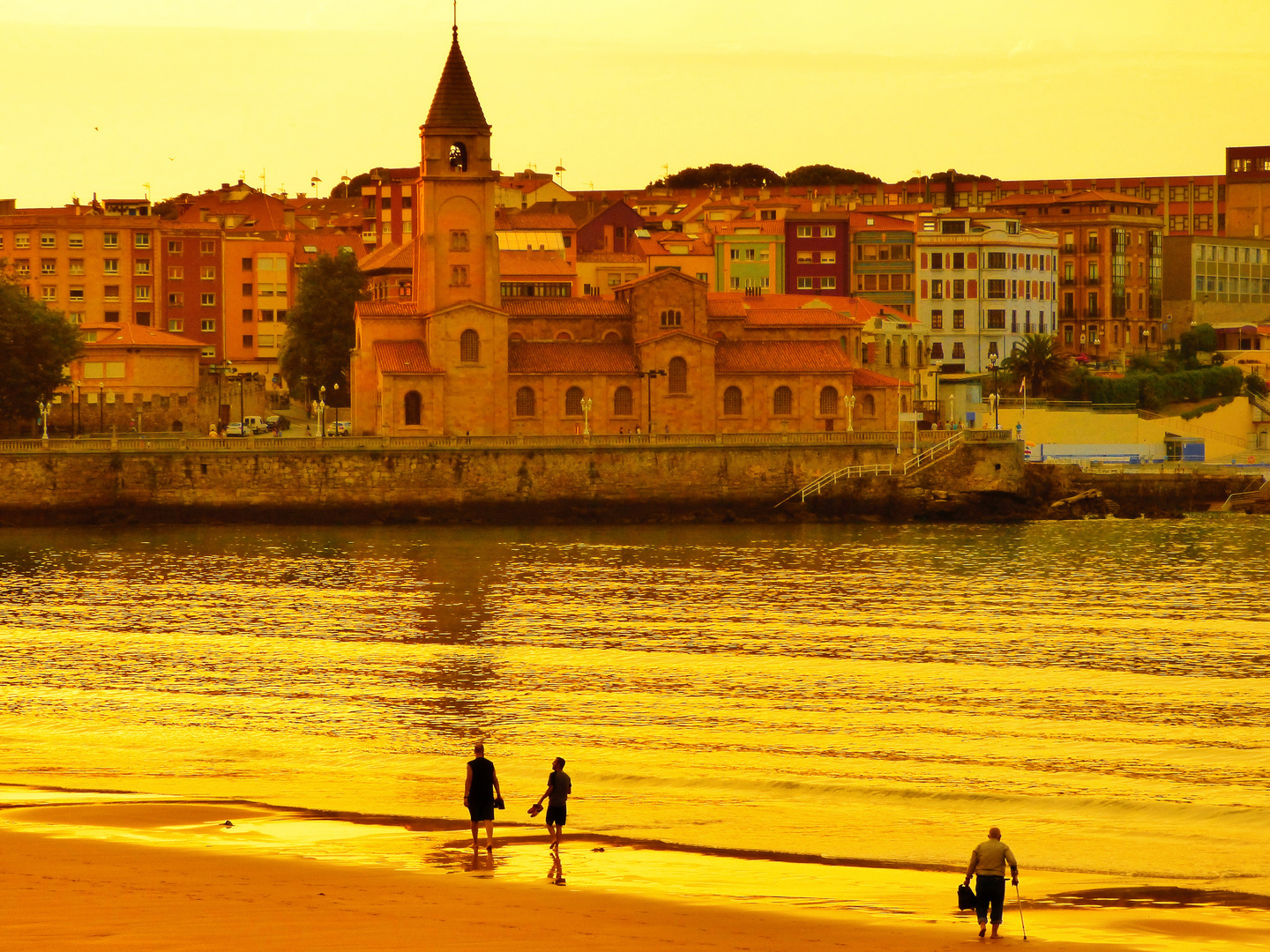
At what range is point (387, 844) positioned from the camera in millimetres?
26641

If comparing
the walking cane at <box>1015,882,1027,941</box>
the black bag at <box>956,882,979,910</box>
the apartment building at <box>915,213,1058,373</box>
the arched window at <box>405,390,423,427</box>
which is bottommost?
the walking cane at <box>1015,882,1027,941</box>

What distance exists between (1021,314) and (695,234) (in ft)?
78.0

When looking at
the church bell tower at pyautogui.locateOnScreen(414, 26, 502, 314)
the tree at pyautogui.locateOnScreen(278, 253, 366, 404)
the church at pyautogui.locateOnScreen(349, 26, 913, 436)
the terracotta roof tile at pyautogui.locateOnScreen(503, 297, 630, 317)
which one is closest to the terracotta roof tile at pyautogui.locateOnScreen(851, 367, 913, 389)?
the church at pyautogui.locateOnScreen(349, 26, 913, 436)

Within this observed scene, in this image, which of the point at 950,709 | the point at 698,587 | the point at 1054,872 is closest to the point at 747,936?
the point at 1054,872

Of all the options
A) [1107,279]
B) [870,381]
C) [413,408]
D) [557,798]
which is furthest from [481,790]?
[1107,279]

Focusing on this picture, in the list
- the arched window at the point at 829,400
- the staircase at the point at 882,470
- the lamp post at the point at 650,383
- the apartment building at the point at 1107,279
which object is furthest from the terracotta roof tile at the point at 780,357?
the apartment building at the point at 1107,279

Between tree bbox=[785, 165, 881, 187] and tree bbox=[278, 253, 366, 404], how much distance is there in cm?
8438

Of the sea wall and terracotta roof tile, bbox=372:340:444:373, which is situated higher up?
terracotta roof tile, bbox=372:340:444:373

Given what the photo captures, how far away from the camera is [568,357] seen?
82250 mm

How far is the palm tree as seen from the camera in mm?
99250

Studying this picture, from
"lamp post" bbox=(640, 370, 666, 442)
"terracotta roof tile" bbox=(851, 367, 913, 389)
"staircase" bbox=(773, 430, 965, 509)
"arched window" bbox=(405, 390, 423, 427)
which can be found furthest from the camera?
"terracotta roof tile" bbox=(851, 367, 913, 389)

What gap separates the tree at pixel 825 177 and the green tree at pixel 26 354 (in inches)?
4122

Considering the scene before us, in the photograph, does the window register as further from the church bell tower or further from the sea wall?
the sea wall

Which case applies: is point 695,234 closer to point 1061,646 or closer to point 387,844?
point 1061,646
